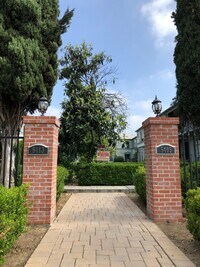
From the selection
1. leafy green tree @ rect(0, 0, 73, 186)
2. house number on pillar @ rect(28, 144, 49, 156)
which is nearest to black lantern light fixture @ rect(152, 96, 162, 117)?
house number on pillar @ rect(28, 144, 49, 156)

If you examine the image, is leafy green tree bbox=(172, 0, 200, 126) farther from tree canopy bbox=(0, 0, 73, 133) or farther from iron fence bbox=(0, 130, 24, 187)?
iron fence bbox=(0, 130, 24, 187)

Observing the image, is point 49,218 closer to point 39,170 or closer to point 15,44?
point 39,170

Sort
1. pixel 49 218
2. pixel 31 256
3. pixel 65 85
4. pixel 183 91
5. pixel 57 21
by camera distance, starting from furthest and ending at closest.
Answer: pixel 65 85 → pixel 183 91 → pixel 57 21 → pixel 49 218 → pixel 31 256

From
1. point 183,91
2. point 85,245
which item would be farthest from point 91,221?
point 183,91

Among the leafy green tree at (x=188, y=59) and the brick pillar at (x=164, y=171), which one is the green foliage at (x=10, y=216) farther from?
the leafy green tree at (x=188, y=59)

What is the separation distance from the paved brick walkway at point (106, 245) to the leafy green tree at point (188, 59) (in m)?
8.69

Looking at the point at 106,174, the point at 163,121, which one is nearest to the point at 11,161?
the point at 163,121

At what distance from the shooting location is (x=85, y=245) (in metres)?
3.24

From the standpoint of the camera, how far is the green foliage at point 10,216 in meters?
2.44

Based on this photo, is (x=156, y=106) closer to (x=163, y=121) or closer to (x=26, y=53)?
(x=163, y=121)

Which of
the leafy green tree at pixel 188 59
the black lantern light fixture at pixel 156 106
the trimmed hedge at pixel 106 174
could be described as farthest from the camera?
the leafy green tree at pixel 188 59

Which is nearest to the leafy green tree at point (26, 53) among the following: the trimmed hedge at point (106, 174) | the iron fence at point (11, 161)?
the iron fence at point (11, 161)

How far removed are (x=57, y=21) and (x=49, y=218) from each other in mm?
8955

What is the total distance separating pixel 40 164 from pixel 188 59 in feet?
34.3
